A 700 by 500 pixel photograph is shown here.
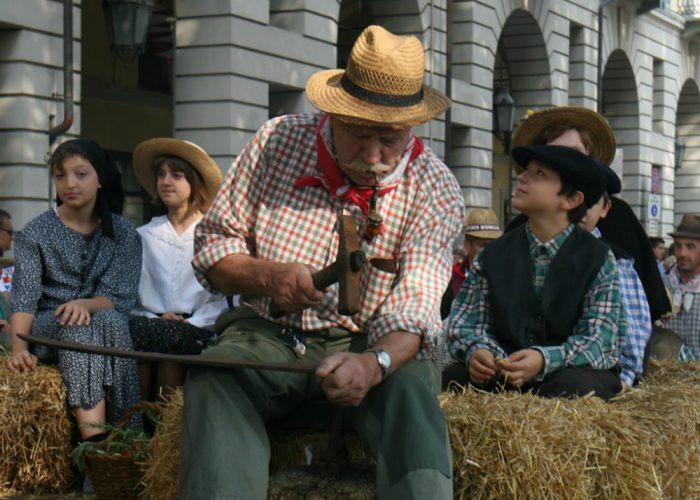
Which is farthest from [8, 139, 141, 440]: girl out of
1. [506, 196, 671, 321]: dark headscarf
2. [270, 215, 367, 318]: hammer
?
[270, 215, 367, 318]: hammer

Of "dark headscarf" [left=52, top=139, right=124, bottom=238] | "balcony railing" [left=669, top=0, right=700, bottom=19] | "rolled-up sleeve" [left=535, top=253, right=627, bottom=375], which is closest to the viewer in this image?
"rolled-up sleeve" [left=535, top=253, right=627, bottom=375]

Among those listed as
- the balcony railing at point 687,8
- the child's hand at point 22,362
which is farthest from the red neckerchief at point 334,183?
the balcony railing at point 687,8

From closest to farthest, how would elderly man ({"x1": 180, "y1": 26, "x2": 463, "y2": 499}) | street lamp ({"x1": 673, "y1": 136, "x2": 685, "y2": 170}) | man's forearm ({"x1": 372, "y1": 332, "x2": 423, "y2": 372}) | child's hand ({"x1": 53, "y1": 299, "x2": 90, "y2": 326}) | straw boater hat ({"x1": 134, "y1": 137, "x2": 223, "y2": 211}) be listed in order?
elderly man ({"x1": 180, "y1": 26, "x2": 463, "y2": 499}), man's forearm ({"x1": 372, "y1": 332, "x2": 423, "y2": 372}), child's hand ({"x1": 53, "y1": 299, "x2": 90, "y2": 326}), straw boater hat ({"x1": 134, "y1": 137, "x2": 223, "y2": 211}), street lamp ({"x1": 673, "y1": 136, "x2": 685, "y2": 170})

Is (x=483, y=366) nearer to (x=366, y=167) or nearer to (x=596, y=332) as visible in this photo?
(x=596, y=332)

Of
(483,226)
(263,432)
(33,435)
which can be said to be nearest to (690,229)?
(483,226)

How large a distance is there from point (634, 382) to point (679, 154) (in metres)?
35.6

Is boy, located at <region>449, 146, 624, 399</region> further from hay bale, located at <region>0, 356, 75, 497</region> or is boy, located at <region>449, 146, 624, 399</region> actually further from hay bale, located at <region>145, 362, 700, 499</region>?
hay bale, located at <region>0, 356, 75, 497</region>

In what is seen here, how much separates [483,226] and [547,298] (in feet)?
21.8

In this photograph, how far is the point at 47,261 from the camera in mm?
6359

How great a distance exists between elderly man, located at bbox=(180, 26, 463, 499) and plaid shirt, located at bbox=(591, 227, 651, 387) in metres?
1.66

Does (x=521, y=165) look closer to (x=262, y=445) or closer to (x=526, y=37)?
(x=262, y=445)

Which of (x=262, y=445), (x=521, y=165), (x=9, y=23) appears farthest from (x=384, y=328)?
(x=9, y=23)

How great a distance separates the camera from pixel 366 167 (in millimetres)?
4422

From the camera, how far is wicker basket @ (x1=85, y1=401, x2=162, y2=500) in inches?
213
